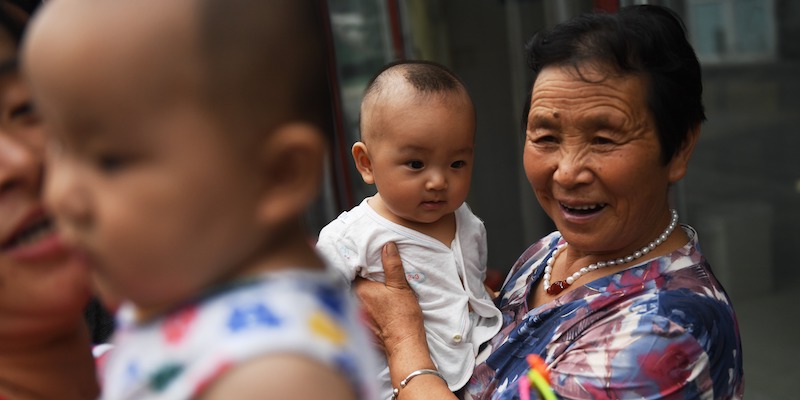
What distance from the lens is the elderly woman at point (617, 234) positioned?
176 cm

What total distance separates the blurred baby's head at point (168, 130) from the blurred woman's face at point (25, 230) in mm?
259

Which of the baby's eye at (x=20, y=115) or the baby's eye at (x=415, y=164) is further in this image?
the baby's eye at (x=415, y=164)

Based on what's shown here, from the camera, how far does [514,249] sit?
578 centimetres

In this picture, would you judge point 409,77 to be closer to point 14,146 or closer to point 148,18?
point 14,146

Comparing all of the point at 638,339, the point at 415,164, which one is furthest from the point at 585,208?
the point at 415,164

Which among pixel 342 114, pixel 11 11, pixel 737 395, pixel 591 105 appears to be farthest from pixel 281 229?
pixel 342 114

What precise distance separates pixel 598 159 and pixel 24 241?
50.2 inches

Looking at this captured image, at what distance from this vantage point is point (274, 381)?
0.77 m

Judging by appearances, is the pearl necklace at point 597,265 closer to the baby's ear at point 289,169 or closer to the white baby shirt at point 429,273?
the white baby shirt at point 429,273

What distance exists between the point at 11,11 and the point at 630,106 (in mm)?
1301

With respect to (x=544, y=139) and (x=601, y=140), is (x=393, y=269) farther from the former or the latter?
(x=601, y=140)

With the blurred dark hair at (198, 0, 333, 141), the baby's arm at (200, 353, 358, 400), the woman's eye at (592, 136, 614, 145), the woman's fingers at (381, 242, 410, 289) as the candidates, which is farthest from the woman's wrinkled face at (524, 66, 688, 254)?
the baby's arm at (200, 353, 358, 400)

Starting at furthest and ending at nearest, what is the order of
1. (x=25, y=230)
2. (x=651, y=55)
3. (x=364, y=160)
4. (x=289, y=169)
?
1. (x=364, y=160)
2. (x=651, y=55)
3. (x=25, y=230)
4. (x=289, y=169)

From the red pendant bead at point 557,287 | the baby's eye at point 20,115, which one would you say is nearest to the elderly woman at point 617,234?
the red pendant bead at point 557,287
